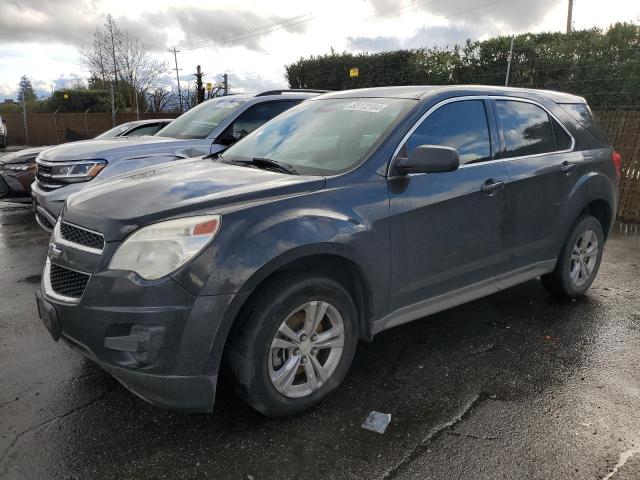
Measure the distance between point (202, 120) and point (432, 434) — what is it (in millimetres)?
5404

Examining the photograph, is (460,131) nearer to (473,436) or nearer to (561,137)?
(561,137)

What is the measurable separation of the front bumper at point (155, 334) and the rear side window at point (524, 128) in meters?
2.58

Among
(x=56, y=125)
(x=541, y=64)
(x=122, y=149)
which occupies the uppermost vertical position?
(x=541, y=64)

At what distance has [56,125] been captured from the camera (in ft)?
91.7

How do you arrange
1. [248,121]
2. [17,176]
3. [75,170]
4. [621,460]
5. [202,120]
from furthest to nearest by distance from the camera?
[17,176] → [202,120] → [248,121] → [75,170] → [621,460]

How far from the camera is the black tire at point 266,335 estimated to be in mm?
2664

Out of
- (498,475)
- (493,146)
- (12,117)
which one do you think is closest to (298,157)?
(493,146)

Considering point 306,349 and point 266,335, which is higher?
point 266,335

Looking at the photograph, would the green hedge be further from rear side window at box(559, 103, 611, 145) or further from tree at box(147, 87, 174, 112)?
tree at box(147, 87, 174, 112)

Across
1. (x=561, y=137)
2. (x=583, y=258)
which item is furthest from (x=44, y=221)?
(x=583, y=258)

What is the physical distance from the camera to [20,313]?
14.5ft

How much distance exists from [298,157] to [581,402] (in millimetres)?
2277

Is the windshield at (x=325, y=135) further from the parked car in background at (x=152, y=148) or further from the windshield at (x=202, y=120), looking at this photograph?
the windshield at (x=202, y=120)

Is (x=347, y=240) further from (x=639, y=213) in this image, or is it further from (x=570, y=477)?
(x=639, y=213)
